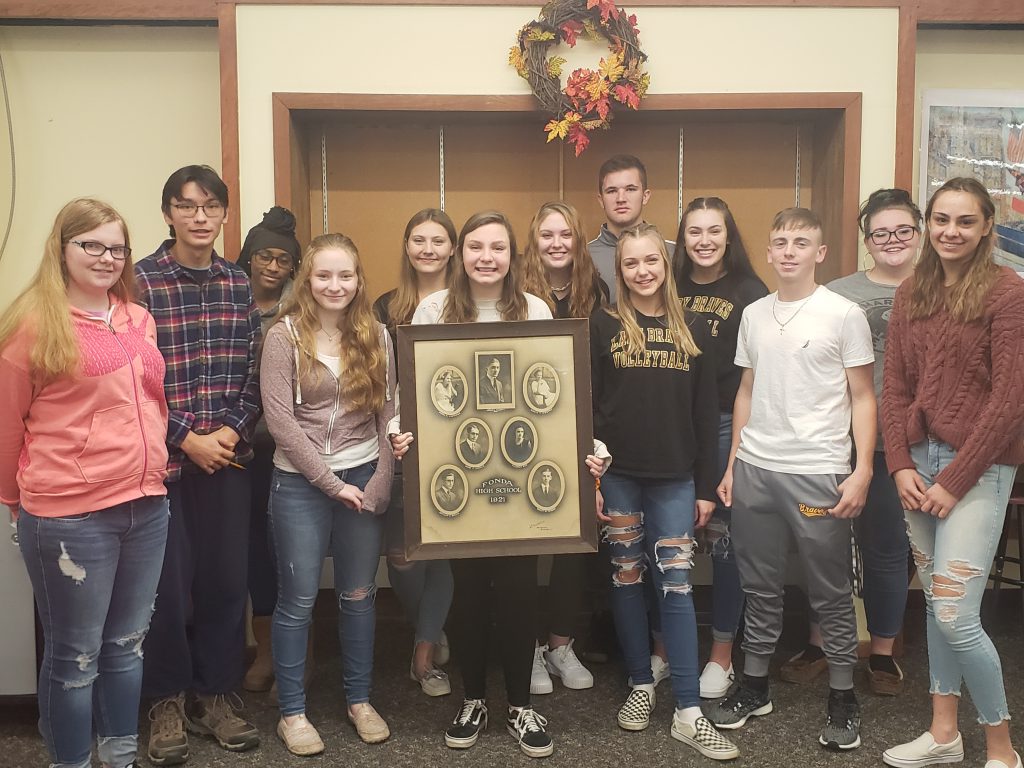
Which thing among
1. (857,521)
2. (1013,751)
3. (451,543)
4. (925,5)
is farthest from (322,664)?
(925,5)

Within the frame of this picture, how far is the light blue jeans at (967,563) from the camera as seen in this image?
7.61ft

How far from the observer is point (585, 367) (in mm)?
2502

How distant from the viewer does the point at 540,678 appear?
121 inches

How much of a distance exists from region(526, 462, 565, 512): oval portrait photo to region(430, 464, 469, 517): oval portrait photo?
0.62 feet

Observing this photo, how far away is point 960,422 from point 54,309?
2.32m

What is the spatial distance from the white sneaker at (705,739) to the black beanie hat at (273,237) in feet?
6.75

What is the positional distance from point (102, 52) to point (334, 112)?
1204 millimetres

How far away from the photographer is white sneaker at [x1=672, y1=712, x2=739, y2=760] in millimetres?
2568

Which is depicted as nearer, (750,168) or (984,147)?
(984,147)

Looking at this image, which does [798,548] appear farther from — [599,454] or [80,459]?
[80,459]

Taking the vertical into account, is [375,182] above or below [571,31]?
below

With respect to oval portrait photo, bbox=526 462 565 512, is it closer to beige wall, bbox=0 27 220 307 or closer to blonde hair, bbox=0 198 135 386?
blonde hair, bbox=0 198 135 386

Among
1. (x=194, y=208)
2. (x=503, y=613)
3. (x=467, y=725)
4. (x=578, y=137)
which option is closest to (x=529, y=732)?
(x=467, y=725)

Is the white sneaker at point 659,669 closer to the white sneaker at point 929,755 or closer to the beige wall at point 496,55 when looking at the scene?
the white sneaker at point 929,755
